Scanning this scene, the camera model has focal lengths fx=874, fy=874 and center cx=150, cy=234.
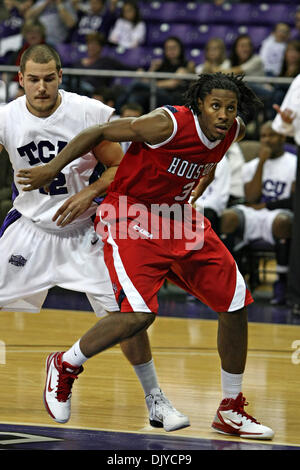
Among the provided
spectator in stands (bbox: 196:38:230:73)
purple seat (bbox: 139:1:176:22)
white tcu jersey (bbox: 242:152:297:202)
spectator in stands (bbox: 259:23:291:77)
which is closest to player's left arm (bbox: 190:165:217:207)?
white tcu jersey (bbox: 242:152:297:202)

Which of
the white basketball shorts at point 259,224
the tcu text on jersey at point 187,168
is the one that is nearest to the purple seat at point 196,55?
the white basketball shorts at point 259,224

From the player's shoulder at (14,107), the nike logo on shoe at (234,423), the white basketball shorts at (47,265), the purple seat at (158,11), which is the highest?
the purple seat at (158,11)

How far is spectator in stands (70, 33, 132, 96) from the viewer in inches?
367

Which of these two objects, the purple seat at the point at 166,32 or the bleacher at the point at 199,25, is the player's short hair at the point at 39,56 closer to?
the bleacher at the point at 199,25

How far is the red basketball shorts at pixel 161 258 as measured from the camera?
402 centimetres

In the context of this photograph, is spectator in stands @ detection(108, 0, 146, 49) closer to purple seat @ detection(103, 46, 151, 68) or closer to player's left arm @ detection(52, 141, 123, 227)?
purple seat @ detection(103, 46, 151, 68)

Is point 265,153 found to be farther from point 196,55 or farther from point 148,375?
point 148,375

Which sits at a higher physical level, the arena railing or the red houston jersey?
the arena railing

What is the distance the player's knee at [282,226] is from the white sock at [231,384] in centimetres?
387

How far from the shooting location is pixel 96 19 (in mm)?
12617

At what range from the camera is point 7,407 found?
459cm

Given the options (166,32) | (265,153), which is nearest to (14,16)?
(166,32)

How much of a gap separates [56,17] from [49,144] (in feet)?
29.4

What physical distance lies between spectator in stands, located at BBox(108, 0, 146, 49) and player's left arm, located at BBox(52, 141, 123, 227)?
816 centimetres
